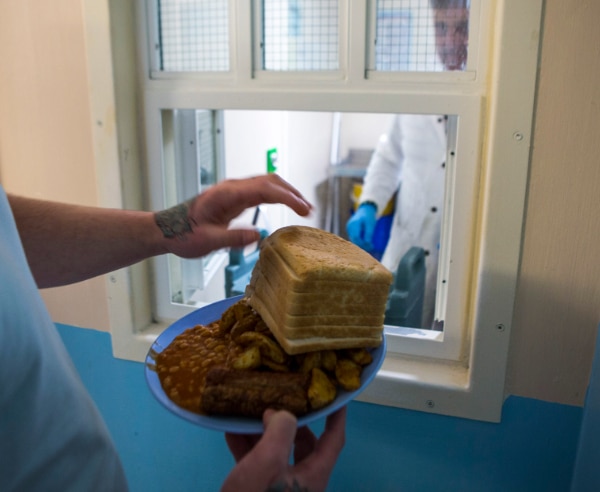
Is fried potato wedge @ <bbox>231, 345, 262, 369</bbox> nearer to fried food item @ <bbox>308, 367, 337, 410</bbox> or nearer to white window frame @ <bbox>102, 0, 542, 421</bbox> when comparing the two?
fried food item @ <bbox>308, 367, 337, 410</bbox>

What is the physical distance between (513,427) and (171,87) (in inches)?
34.0

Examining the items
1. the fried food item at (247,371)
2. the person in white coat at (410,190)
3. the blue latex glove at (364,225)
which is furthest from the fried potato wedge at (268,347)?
the blue latex glove at (364,225)

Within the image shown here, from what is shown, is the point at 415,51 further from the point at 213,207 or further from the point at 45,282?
the point at 45,282

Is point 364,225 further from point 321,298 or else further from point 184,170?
point 321,298

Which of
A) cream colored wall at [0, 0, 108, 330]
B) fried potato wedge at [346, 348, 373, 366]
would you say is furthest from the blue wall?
fried potato wedge at [346, 348, 373, 366]

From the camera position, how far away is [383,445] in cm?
102

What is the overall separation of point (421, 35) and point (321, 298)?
51cm

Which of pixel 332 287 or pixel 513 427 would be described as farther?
pixel 513 427

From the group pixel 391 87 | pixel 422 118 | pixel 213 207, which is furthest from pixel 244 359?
pixel 422 118

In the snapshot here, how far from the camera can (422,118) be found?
195cm

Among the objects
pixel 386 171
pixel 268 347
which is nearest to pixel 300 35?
pixel 268 347

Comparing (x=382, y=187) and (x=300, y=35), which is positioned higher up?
(x=300, y=35)

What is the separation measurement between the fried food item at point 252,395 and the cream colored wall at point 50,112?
630 millimetres

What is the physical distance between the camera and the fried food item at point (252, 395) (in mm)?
613
